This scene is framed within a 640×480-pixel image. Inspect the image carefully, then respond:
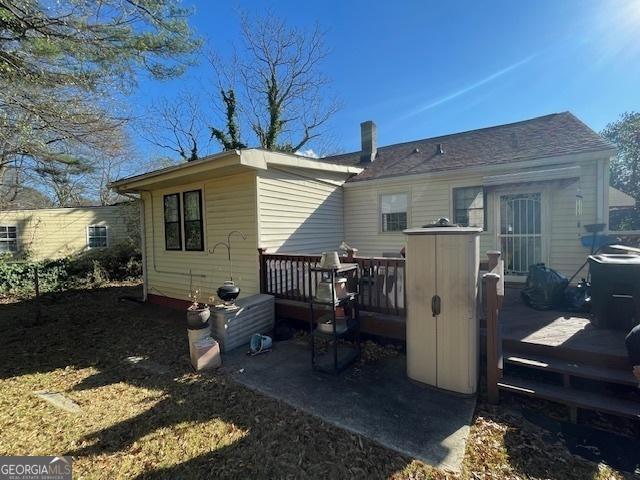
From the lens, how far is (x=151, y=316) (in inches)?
289

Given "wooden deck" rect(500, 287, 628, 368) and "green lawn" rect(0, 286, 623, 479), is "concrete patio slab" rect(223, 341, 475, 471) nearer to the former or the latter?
"green lawn" rect(0, 286, 623, 479)

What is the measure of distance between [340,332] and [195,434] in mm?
2012

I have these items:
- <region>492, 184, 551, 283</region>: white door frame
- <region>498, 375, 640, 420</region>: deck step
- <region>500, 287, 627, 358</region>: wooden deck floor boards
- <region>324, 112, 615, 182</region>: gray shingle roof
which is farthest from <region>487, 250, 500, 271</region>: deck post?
<region>324, 112, 615, 182</region>: gray shingle roof

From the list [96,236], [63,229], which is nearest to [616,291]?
[96,236]

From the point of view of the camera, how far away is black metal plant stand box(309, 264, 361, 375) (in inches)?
158

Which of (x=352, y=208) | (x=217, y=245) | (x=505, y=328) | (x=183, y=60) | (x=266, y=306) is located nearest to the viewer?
(x=505, y=328)

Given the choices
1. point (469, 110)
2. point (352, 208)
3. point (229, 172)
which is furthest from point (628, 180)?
point (229, 172)

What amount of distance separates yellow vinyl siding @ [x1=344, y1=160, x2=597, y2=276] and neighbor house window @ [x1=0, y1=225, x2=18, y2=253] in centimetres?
1436

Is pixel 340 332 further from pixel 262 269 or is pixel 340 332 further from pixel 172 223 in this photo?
pixel 172 223

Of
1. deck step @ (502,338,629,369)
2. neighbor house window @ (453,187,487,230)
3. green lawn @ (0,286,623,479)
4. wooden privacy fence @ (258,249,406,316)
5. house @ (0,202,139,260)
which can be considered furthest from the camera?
house @ (0,202,139,260)

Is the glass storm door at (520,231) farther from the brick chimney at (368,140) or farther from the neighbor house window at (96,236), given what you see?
the neighbor house window at (96,236)

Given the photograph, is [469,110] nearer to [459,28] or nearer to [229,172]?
[459,28]

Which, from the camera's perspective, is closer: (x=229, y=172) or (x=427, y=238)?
(x=427, y=238)

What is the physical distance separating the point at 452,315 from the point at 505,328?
1.25m
